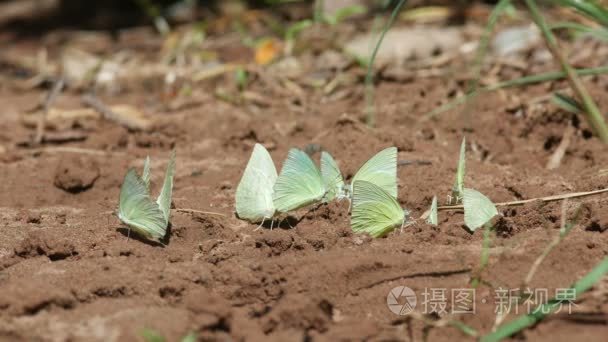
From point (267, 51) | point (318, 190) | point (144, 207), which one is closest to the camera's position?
point (144, 207)

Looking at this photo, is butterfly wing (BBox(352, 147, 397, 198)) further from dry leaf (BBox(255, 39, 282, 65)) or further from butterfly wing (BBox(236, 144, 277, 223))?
dry leaf (BBox(255, 39, 282, 65))

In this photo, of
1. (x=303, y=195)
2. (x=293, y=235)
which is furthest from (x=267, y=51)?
(x=293, y=235)

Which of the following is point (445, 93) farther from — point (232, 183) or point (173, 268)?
point (173, 268)

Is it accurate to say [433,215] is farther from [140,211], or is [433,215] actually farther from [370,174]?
[140,211]

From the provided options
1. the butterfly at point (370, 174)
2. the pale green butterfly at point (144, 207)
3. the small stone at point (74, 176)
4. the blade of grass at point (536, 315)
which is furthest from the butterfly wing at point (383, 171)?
the small stone at point (74, 176)

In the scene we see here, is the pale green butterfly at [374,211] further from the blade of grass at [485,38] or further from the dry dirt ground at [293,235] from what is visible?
the blade of grass at [485,38]

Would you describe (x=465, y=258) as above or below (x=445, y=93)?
below

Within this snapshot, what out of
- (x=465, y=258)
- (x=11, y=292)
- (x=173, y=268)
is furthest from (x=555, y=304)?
(x=11, y=292)
